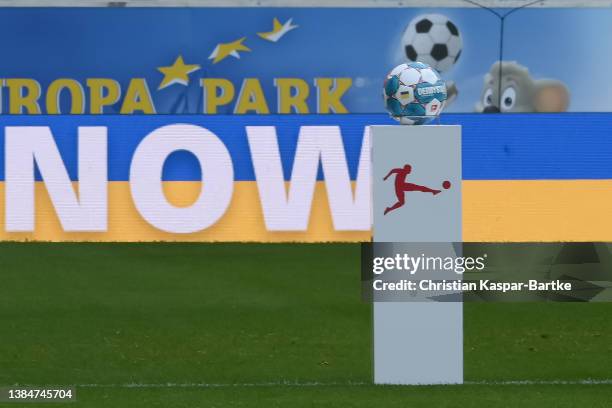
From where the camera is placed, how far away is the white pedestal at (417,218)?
954 cm

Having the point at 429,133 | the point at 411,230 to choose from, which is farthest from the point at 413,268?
the point at 429,133

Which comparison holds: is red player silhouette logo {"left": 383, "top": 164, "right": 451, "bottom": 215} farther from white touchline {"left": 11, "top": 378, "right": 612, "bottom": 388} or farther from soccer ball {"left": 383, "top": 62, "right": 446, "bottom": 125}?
white touchline {"left": 11, "top": 378, "right": 612, "bottom": 388}

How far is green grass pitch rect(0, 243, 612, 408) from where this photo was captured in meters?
9.67

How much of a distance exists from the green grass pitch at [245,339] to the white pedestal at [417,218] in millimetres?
331

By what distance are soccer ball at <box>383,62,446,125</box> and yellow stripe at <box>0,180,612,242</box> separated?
31.0 ft

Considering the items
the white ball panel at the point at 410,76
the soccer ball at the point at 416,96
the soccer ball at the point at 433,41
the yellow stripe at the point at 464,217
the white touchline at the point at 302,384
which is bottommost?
the white touchline at the point at 302,384

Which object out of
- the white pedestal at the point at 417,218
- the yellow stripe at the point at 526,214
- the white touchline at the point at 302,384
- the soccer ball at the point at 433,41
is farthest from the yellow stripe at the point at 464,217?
the white pedestal at the point at 417,218

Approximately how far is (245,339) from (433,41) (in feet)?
52.2

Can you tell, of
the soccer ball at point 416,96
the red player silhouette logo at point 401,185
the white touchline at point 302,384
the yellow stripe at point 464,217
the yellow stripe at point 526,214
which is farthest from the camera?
the yellow stripe at point 526,214

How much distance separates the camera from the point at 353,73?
2736 centimetres

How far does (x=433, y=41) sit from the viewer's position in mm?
27266

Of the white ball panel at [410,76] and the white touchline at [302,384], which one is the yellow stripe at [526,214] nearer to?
the white touchline at [302,384]

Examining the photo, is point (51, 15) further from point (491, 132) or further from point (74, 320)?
point (74, 320)

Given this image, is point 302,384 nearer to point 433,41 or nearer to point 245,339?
point 245,339
